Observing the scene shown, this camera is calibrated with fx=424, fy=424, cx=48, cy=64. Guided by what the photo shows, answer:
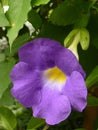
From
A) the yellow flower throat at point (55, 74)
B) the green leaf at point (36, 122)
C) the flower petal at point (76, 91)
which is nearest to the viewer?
the flower petal at point (76, 91)

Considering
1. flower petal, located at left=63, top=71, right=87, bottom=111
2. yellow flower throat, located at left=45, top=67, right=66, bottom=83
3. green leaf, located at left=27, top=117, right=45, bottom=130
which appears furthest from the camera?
green leaf, located at left=27, top=117, right=45, bottom=130

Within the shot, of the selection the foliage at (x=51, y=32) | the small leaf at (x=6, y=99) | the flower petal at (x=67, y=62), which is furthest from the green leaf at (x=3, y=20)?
the small leaf at (x=6, y=99)

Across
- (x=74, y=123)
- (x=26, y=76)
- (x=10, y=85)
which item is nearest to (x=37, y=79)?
(x=26, y=76)

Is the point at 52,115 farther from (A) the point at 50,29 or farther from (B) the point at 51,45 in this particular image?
(A) the point at 50,29

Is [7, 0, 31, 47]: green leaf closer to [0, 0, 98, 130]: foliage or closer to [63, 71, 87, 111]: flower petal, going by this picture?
[0, 0, 98, 130]: foliage

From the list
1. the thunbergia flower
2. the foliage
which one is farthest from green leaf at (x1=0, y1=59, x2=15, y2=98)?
the thunbergia flower

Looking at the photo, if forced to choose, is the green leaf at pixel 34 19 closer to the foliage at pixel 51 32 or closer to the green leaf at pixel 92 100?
the foliage at pixel 51 32
